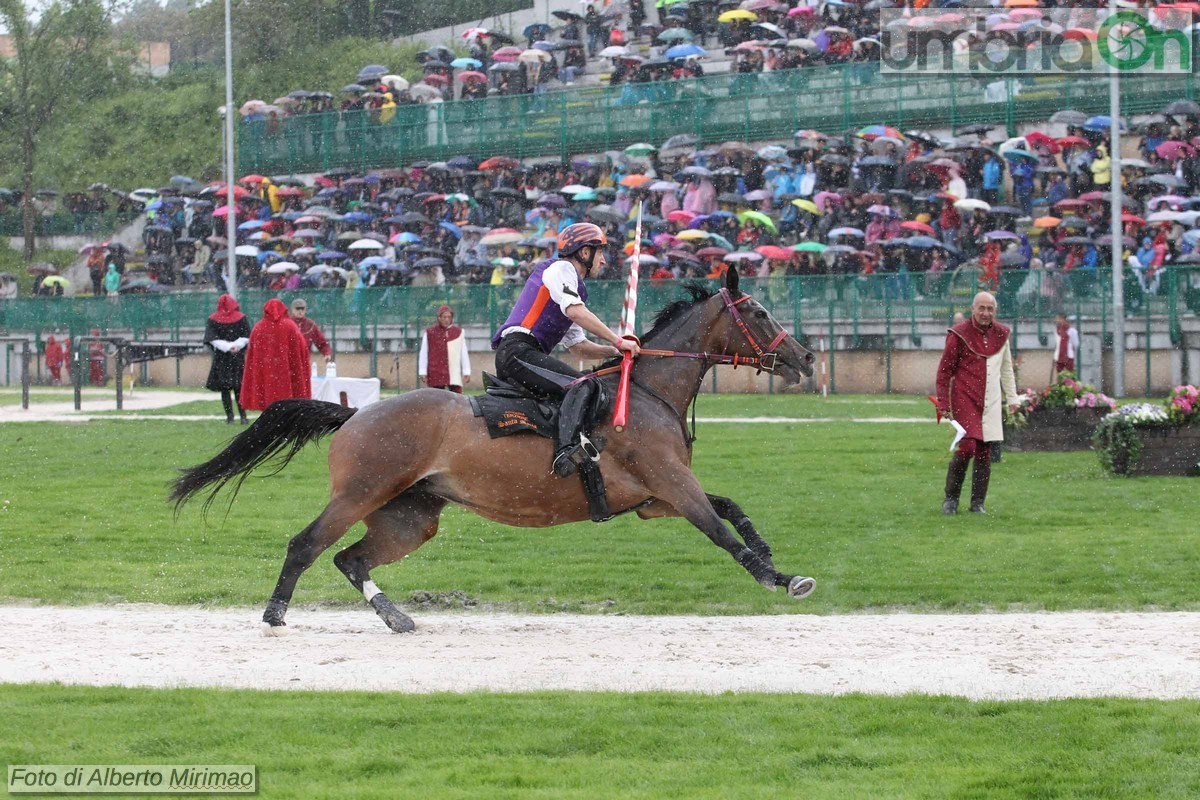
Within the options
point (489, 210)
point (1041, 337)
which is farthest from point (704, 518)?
point (489, 210)

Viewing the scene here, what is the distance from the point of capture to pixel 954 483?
588 inches

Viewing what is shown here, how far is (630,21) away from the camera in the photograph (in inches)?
1848

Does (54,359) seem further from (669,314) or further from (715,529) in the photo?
(715,529)

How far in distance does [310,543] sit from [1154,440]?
1166cm

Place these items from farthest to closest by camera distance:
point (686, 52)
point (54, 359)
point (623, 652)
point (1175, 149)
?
point (54, 359)
point (686, 52)
point (1175, 149)
point (623, 652)

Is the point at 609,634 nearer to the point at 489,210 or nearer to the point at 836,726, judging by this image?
the point at 836,726

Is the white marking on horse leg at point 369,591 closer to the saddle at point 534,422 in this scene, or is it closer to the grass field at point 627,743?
the saddle at point 534,422

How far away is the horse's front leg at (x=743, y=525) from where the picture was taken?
9562mm

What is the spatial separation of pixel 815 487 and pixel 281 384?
23.3 ft

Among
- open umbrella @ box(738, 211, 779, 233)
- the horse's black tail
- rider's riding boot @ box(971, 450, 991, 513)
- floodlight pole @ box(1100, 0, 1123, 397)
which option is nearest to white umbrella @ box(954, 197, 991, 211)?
floodlight pole @ box(1100, 0, 1123, 397)

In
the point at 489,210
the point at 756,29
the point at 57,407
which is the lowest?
the point at 57,407

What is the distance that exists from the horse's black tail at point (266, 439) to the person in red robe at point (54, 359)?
114 feet

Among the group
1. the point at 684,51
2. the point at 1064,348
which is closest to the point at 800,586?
the point at 1064,348

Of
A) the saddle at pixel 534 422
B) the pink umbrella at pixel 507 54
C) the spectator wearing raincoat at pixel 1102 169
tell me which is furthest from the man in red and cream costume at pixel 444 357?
the pink umbrella at pixel 507 54
